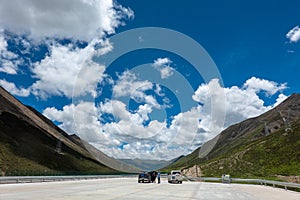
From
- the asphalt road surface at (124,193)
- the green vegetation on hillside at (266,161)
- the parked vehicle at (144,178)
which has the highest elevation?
the green vegetation on hillside at (266,161)

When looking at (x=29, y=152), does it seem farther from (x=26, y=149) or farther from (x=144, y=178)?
(x=144, y=178)

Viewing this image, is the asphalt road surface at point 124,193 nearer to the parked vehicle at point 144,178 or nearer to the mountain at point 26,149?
the parked vehicle at point 144,178

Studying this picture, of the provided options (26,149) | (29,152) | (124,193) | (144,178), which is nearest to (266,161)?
(144,178)

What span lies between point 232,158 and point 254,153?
27.3 feet

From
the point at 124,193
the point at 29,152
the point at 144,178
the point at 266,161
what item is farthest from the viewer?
the point at 29,152

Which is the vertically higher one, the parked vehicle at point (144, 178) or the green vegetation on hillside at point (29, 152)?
the green vegetation on hillside at point (29, 152)

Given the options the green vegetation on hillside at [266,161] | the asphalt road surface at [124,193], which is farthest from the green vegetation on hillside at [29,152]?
the asphalt road surface at [124,193]

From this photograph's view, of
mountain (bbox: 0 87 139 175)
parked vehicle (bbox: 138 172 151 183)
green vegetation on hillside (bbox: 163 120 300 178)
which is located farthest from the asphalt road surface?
mountain (bbox: 0 87 139 175)

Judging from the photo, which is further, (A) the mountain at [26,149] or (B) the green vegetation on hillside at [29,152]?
(A) the mountain at [26,149]

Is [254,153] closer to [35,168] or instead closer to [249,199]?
[35,168]

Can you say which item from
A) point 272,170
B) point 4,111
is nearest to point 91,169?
point 4,111

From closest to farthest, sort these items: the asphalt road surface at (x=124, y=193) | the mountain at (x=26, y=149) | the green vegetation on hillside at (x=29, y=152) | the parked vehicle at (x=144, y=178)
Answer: the asphalt road surface at (x=124, y=193) → the parked vehicle at (x=144, y=178) → the green vegetation on hillside at (x=29, y=152) → the mountain at (x=26, y=149)

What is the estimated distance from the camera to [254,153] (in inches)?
4031

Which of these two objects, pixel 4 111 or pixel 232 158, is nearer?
pixel 232 158
